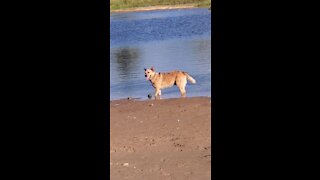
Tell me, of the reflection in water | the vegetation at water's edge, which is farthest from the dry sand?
the vegetation at water's edge

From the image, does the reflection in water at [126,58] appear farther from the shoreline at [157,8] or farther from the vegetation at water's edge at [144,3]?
the shoreline at [157,8]

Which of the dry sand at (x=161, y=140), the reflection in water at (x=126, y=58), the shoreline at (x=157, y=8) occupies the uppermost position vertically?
the dry sand at (x=161, y=140)

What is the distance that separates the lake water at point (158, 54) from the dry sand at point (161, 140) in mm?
1644

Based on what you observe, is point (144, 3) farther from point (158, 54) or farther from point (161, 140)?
point (161, 140)

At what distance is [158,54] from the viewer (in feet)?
56.3

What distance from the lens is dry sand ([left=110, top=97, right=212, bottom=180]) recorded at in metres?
5.36

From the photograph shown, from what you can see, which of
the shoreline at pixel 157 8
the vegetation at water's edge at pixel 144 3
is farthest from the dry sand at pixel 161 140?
the shoreline at pixel 157 8

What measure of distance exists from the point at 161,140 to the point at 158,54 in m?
10.6

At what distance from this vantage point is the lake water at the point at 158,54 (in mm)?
11416

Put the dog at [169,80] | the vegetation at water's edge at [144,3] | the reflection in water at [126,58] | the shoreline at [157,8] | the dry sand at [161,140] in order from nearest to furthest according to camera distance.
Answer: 1. the dry sand at [161,140]
2. the dog at [169,80]
3. the reflection in water at [126,58]
4. the vegetation at water's edge at [144,3]
5. the shoreline at [157,8]

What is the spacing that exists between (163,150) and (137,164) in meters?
0.63
